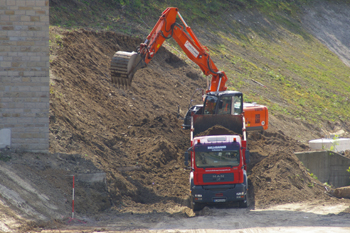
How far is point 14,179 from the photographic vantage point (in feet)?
43.9

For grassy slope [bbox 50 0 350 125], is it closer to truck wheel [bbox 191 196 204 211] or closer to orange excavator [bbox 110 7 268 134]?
orange excavator [bbox 110 7 268 134]

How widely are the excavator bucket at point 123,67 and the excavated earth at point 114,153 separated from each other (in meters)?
3.24

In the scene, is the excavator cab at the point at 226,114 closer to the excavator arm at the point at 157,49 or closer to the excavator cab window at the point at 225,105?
the excavator cab window at the point at 225,105

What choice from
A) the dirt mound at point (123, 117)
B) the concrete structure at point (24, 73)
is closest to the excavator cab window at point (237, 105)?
the dirt mound at point (123, 117)

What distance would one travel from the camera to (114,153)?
18.0m

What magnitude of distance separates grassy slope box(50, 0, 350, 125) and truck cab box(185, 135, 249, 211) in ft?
47.7

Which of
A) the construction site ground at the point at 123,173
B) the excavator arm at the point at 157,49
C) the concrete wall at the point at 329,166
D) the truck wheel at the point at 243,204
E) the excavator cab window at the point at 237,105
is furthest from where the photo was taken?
the concrete wall at the point at 329,166

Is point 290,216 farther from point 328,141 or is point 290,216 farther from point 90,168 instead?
point 328,141

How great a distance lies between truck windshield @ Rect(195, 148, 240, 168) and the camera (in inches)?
567

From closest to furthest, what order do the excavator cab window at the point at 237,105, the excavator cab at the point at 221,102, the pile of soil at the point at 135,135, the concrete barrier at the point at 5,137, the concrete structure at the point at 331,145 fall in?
1. the concrete barrier at the point at 5,137
2. the pile of soil at the point at 135,135
3. the excavator cab at the point at 221,102
4. the excavator cab window at the point at 237,105
5. the concrete structure at the point at 331,145

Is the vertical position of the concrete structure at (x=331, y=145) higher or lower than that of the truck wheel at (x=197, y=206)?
higher

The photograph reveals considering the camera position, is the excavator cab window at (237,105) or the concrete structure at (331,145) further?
the concrete structure at (331,145)

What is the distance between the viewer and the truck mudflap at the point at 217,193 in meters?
14.3

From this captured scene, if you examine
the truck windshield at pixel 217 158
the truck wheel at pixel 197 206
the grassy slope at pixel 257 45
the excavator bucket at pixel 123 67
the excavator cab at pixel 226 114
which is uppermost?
the grassy slope at pixel 257 45
